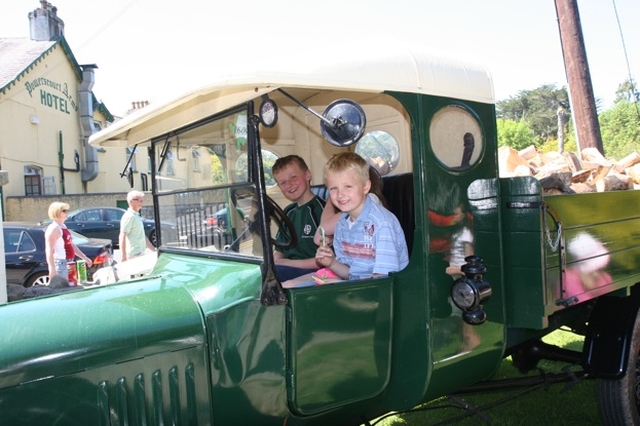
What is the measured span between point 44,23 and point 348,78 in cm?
2292

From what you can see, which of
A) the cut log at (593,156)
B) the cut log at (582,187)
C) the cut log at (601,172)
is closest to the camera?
the cut log at (582,187)

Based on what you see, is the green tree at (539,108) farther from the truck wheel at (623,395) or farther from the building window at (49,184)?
the truck wheel at (623,395)

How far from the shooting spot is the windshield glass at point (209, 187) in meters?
2.29

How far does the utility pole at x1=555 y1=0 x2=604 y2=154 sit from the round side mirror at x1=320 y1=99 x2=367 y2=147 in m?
4.57

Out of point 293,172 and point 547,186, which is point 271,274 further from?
point 547,186

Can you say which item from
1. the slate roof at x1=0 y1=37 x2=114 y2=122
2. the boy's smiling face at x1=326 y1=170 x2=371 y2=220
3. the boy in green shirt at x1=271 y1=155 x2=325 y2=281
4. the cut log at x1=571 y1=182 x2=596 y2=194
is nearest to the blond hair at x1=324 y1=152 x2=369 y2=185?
the boy's smiling face at x1=326 y1=170 x2=371 y2=220

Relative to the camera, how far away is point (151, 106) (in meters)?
2.30

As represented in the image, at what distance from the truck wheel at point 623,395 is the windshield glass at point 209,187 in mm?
2217

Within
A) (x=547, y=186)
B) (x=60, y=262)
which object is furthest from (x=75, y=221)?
(x=547, y=186)

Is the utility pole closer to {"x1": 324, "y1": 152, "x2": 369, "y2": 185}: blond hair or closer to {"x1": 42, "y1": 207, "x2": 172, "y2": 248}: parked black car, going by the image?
{"x1": 324, "y1": 152, "x2": 369, "y2": 185}: blond hair

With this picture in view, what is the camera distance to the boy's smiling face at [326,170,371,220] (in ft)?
8.02

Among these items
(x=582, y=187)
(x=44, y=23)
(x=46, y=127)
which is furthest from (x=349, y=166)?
(x=44, y=23)

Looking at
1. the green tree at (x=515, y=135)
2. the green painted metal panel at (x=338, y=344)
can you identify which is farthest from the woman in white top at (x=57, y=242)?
the green tree at (x=515, y=135)

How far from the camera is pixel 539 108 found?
170ft
